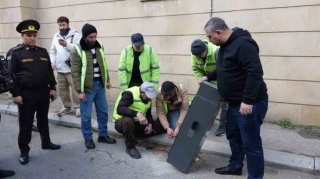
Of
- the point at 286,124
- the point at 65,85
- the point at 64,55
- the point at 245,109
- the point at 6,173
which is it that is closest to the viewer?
the point at 245,109

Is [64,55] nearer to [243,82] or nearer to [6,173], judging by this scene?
[6,173]

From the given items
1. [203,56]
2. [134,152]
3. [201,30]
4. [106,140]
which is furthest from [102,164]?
[201,30]

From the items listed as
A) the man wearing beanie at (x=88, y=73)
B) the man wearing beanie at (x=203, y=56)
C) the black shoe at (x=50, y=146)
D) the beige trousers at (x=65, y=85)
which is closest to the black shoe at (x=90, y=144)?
the man wearing beanie at (x=88, y=73)

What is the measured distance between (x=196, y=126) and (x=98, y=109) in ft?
5.78

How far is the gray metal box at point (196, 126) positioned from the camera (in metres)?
3.47

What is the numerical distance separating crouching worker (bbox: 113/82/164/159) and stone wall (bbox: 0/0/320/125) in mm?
1804

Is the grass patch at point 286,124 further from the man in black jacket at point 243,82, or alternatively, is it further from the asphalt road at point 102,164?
the man in black jacket at point 243,82

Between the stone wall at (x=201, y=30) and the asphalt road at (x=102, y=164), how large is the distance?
5.54 ft

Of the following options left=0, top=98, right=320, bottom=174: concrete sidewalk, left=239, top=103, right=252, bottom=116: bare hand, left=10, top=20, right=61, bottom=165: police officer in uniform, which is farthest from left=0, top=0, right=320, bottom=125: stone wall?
left=10, top=20, right=61, bottom=165: police officer in uniform

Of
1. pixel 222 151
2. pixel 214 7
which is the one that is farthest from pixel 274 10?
pixel 222 151

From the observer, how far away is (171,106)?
459cm

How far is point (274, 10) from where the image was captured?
4.98 m

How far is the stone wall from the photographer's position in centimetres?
489

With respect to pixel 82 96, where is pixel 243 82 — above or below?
above
